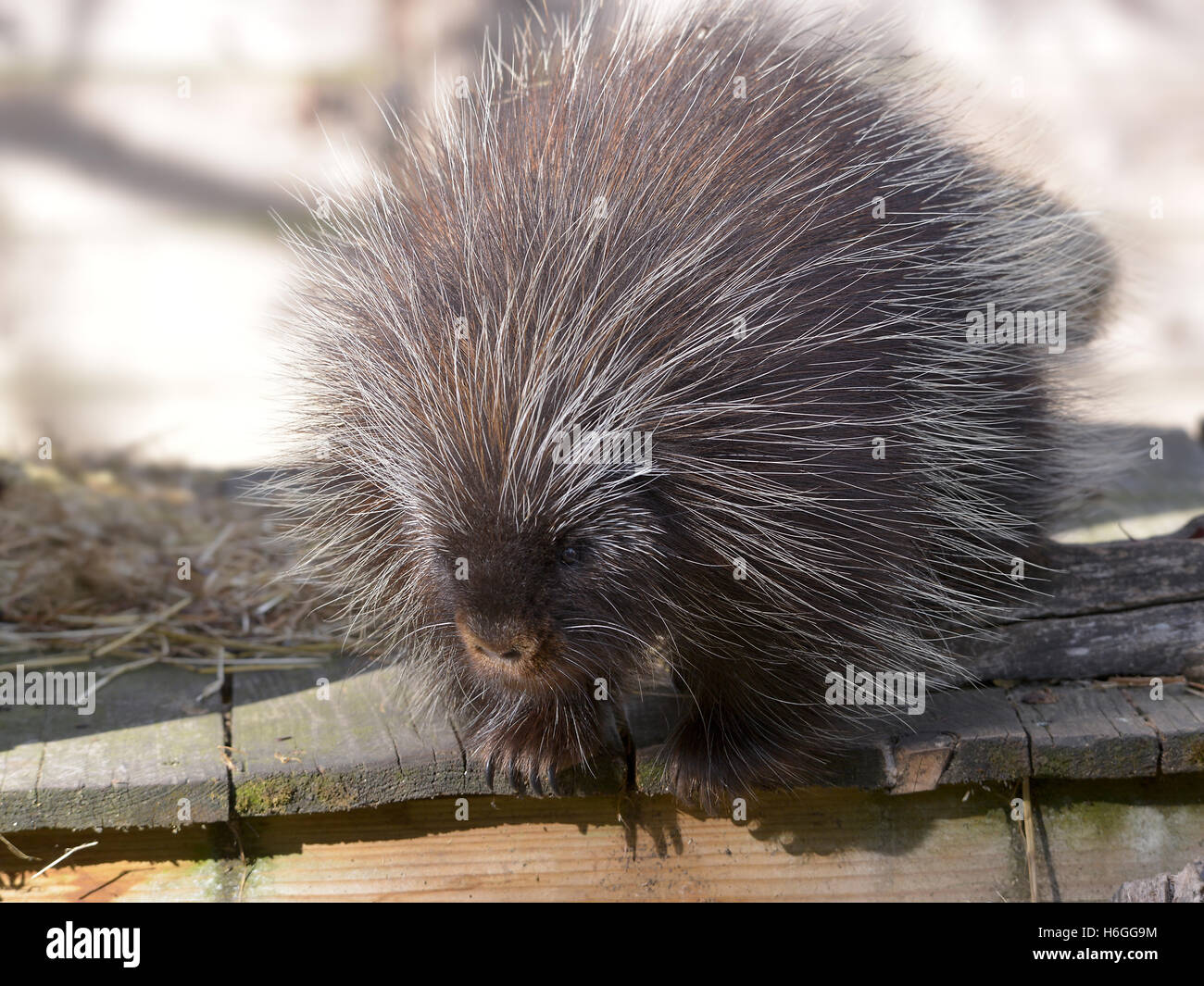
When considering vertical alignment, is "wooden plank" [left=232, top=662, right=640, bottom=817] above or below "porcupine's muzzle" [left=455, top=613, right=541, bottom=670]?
below

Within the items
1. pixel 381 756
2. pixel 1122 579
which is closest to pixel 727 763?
pixel 381 756

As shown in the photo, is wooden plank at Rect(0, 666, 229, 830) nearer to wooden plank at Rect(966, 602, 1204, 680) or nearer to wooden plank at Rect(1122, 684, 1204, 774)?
wooden plank at Rect(966, 602, 1204, 680)

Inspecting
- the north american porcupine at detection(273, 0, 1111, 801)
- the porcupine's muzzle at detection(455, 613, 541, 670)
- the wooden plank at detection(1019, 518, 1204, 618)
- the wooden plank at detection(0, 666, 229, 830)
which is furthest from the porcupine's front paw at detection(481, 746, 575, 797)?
the wooden plank at detection(1019, 518, 1204, 618)

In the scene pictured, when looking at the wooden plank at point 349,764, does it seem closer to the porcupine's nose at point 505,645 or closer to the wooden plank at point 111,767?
the wooden plank at point 111,767

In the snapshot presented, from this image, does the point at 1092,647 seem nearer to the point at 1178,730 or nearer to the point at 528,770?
Result: the point at 1178,730

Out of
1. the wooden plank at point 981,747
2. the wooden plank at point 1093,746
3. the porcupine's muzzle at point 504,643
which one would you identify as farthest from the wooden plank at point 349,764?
the wooden plank at point 1093,746

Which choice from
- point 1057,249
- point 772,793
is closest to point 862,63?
point 1057,249

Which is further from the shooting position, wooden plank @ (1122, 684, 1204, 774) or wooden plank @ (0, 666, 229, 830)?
wooden plank @ (1122, 684, 1204, 774)
